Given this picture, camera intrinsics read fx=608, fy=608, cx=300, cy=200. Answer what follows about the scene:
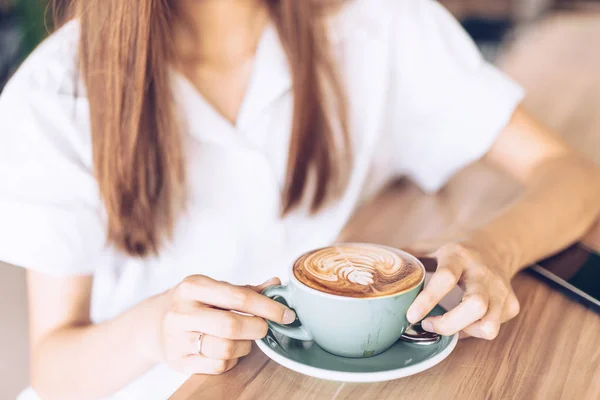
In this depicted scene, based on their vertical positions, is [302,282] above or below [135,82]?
below

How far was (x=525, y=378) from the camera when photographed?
1.78ft

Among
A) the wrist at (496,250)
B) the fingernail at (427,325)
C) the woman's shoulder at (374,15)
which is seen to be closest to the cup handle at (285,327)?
the fingernail at (427,325)

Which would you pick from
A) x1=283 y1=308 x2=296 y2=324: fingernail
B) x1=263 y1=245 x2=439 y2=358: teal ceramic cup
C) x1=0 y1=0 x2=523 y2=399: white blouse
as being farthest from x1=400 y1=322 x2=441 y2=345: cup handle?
x1=0 y1=0 x2=523 y2=399: white blouse

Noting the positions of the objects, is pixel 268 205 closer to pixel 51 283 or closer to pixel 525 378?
pixel 51 283

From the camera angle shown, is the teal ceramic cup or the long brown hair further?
A: the long brown hair

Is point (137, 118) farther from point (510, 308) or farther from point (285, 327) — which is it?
point (510, 308)

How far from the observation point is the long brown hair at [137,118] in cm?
74

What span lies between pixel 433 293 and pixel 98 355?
371mm

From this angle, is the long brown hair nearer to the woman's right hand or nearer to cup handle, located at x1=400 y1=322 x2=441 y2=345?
the woman's right hand

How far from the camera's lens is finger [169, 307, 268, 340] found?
53cm

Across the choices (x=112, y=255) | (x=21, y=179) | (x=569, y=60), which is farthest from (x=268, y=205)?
(x=569, y=60)

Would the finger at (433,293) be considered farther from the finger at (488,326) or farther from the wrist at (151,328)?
the wrist at (151,328)

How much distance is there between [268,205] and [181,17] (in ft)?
1.03

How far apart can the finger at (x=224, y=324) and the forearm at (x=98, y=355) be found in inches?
2.5
